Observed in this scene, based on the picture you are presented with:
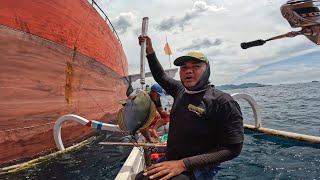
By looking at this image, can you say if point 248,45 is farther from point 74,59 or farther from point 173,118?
point 74,59

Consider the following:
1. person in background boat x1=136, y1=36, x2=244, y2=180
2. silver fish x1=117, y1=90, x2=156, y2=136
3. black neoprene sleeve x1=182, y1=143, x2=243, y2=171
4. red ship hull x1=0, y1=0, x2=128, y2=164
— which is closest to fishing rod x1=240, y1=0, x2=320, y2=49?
person in background boat x1=136, y1=36, x2=244, y2=180

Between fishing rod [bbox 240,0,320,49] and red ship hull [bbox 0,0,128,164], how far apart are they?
697 cm

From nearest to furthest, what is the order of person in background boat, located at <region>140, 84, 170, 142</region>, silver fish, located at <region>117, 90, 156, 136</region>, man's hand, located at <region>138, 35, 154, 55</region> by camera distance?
man's hand, located at <region>138, 35, 154, 55</region> → silver fish, located at <region>117, 90, 156, 136</region> → person in background boat, located at <region>140, 84, 170, 142</region>

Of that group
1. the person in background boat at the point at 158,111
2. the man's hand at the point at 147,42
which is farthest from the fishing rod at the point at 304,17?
the person in background boat at the point at 158,111

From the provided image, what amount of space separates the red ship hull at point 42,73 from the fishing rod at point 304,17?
697 centimetres

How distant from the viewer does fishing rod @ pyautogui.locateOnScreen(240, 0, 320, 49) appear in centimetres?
211

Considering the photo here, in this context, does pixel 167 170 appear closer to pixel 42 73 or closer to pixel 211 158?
pixel 211 158

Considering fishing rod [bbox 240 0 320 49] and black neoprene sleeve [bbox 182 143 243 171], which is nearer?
fishing rod [bbox 240 0 320 49]

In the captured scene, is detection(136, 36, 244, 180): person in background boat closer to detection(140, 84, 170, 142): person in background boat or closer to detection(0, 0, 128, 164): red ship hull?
detection(140, 84, 170, 142): person in background boat

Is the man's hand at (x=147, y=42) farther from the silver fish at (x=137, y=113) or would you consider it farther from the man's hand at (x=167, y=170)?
the man's hand at (x=167, y=170)

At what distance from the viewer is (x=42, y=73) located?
8.16 meters

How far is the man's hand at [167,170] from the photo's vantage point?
2.42 metres

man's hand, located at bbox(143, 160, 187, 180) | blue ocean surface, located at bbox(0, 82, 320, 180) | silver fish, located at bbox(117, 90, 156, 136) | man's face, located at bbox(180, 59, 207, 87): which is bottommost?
blue ocean surface, located at bbox(0, 82, 320, 180)

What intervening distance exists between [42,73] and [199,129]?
23.2 feet
